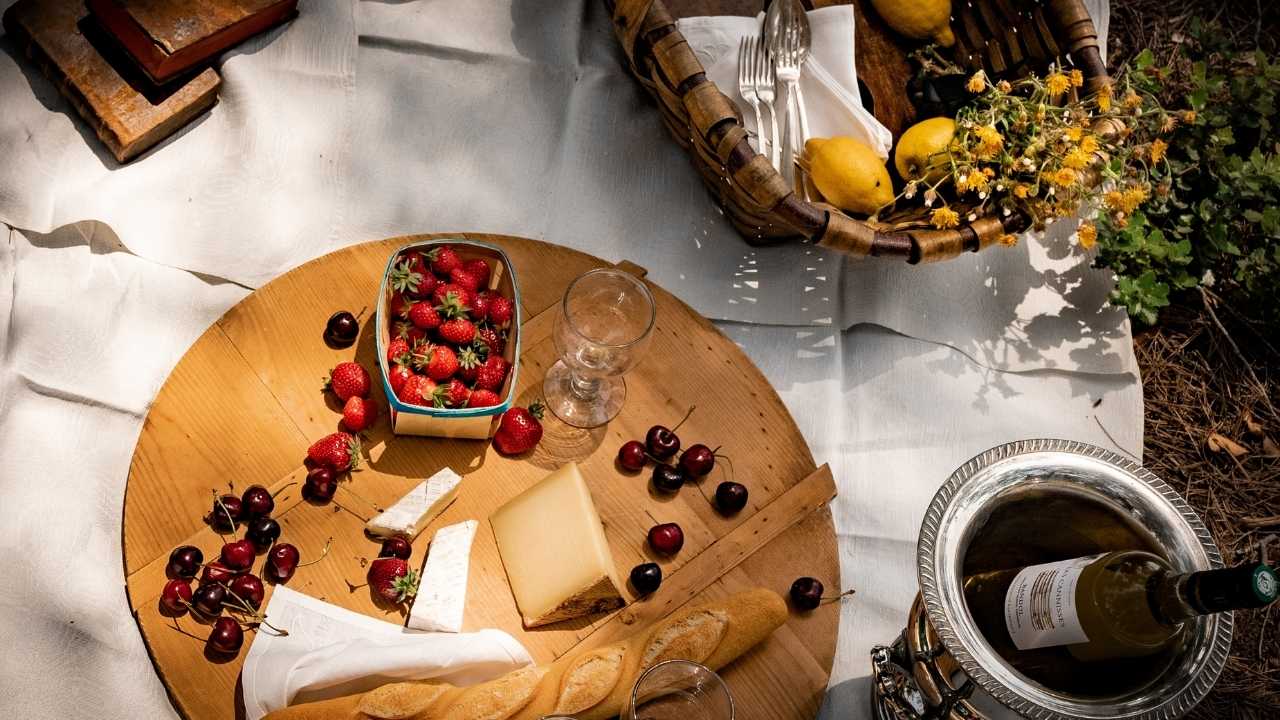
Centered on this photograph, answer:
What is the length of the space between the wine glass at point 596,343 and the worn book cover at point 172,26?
3.16 ft

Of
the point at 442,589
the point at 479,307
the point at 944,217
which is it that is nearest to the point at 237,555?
the point at 442,589

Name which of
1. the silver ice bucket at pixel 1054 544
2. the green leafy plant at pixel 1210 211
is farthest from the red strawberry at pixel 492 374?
the green leafy plant at pixel 1210 211

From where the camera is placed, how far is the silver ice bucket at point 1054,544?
1130mm

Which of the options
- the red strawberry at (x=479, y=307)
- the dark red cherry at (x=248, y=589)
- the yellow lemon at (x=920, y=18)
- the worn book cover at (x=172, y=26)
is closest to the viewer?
the dark red cherry at (x=248, y=589)

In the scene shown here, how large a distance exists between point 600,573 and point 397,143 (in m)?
1.06

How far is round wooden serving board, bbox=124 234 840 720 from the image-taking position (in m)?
1.61

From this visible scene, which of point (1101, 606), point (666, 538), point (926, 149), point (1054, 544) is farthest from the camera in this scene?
point (926, 149)

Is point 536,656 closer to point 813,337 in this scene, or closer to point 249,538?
point 249,538

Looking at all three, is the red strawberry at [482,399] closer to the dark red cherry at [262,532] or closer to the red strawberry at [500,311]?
the red strawberry at [500,311]

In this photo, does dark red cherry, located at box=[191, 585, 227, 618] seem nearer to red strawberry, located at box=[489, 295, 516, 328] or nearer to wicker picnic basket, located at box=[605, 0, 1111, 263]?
red strawberry, located at box=[489, 295, 516, 328]

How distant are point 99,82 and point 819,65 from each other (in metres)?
1.42

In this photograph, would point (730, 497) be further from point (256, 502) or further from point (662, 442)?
point (256, 502)

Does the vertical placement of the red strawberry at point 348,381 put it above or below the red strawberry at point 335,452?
above

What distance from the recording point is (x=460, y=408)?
1607 mm
